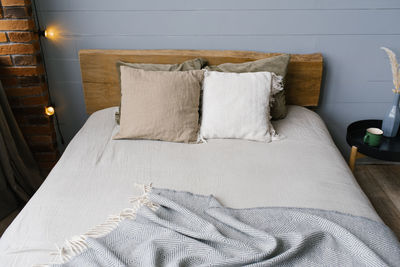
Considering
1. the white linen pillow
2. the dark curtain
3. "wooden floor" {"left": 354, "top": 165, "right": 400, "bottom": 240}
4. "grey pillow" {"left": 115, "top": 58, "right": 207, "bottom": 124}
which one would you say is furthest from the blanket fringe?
"wooden floor" {"left": 354, "top": 165, "right": 400, "bottom": 240}

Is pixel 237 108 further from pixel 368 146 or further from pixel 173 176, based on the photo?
pixel 368 146

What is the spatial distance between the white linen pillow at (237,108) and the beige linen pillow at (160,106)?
77 millimetres

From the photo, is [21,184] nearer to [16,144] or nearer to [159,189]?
[16,144]

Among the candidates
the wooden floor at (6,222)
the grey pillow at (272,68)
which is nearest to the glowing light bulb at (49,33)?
the grey pillow at (272,68)

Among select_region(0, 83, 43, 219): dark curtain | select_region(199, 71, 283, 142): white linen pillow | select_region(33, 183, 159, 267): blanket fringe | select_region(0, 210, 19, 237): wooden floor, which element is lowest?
select_region(0, 210, 19, 237): wooden floor

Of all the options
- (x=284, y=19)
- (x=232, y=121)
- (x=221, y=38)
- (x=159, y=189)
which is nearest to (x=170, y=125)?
(x=232, y=121)

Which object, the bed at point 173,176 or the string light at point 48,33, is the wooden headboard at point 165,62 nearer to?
the bed at point 173,176

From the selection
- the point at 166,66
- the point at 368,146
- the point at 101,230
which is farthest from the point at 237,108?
the point at 101,230

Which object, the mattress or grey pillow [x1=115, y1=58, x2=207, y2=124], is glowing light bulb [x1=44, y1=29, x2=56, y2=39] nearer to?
grey pillow [x1=115, y1=58, x2=207, y2=124]

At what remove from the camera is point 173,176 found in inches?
64.1

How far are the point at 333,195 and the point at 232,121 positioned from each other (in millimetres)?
659

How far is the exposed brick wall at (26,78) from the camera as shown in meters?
2.11

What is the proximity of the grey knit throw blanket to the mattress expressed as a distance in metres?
0.09

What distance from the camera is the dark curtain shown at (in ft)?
6.88
